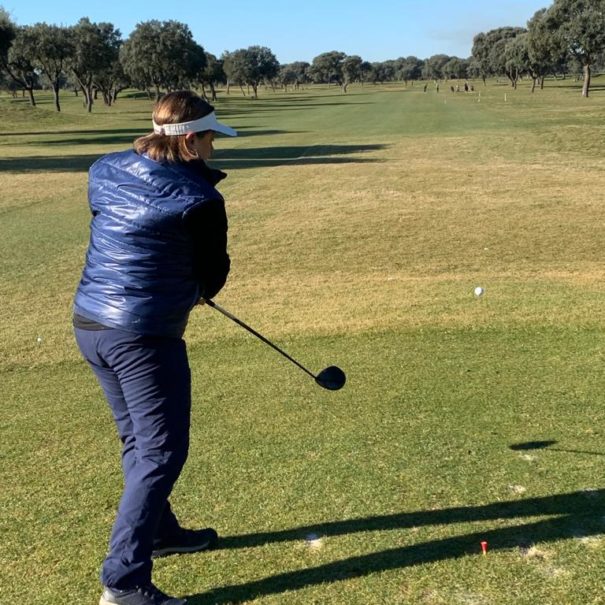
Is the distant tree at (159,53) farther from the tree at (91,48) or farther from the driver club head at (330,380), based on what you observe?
the driver club head at (330,380)

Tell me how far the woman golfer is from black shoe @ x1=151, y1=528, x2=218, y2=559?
1.32 feet

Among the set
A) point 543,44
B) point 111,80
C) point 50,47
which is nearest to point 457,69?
point 543,44

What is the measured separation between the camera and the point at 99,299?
2984mm

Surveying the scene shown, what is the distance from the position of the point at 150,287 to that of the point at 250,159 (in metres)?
25.2

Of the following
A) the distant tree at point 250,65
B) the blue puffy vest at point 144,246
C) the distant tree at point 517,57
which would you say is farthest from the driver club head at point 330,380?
the distant tree at point 250,65

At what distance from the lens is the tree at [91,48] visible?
6919cm

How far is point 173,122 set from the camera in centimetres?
293

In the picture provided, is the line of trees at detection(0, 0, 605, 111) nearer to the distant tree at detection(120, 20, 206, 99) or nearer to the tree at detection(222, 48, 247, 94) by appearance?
the distant tree at detection(120, 20, 206, 99)

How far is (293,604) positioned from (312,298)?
601cm

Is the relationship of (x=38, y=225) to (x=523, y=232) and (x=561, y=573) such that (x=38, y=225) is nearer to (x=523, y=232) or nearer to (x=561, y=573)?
(x=523, y=232)

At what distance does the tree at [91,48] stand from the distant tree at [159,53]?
6036 millimetres

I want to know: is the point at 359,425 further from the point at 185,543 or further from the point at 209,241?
the point at 209,241

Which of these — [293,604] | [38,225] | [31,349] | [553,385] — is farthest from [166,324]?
[38,225]

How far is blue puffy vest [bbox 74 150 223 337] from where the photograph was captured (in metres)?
2.83
